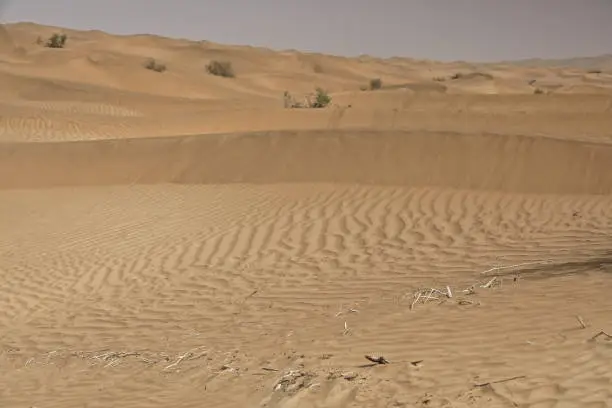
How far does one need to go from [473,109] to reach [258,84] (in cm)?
1738

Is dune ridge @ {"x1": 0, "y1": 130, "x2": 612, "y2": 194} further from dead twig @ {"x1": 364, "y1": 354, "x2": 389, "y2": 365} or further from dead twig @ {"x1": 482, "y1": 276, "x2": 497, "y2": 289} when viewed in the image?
dead twig @ {"x1": 364, "y1": 354, "x2": 389, "y2": 365}

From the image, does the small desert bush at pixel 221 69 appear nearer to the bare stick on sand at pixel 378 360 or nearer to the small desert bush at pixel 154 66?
the small desert bush at pixel 154 66

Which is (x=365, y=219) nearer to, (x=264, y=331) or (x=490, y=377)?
(x=264, y=331)

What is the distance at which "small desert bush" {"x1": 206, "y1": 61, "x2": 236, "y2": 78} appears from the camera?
40000 millimetres

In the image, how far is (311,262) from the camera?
347 inches

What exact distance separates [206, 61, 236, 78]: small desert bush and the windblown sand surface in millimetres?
19299

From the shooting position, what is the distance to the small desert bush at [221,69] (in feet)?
131

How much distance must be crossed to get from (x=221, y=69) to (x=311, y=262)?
108 feet

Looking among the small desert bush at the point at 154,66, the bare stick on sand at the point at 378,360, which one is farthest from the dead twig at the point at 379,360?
the small desert bush at the point at 154,66

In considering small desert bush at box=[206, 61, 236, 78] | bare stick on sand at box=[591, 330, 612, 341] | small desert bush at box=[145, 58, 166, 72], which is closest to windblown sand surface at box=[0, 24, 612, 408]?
bare stick on sand at box=[591, 330, 612, 341]

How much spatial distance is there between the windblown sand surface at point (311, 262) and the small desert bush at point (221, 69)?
1930 cm

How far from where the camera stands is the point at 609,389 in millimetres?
3969

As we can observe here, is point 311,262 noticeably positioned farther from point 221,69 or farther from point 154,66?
point 221,69

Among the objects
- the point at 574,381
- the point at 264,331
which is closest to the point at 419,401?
the point at 574,381
